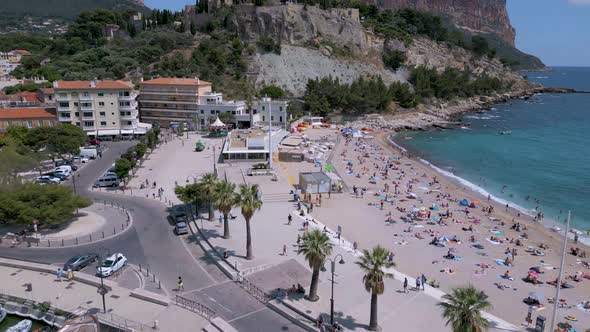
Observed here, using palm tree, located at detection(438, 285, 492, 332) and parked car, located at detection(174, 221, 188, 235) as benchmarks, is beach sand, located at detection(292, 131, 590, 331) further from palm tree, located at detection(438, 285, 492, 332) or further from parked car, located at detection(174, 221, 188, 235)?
parked car, located at detection(174, 221, 188, 235)

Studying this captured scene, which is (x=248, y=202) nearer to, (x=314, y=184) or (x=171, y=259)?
(x=171, y=259)

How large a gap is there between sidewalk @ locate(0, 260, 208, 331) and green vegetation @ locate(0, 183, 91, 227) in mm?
4679

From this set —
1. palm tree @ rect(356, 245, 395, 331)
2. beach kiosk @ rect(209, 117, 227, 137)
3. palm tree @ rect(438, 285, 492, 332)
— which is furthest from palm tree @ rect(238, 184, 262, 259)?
beach kiosk @ rect(209, 117, 227, 137)

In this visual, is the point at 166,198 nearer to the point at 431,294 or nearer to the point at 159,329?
the point at 159,329

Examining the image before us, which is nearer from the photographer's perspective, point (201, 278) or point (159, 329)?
point (159, 329)

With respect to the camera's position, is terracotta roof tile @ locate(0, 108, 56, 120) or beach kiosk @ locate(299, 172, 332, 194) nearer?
beach kiosk @ locate(299, 172, 332, 194)

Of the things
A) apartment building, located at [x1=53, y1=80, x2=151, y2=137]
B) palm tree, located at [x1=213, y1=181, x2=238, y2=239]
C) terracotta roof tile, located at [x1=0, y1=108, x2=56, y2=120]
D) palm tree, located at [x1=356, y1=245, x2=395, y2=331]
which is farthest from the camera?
apartment building, located at [x1=53, y1=80, x2=151, y2=137]

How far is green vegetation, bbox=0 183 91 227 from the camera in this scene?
26.4m

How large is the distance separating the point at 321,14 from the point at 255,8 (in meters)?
A: 16.9

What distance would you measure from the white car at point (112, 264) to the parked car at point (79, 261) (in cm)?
82

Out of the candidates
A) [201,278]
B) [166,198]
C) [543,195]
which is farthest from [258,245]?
[543,195]

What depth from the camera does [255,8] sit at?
331 feet

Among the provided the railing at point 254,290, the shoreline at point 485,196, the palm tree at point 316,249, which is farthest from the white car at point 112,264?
the shoreline at point 485,196

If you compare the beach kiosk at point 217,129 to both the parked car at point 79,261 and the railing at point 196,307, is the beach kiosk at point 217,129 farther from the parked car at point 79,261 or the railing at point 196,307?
the railing at point 196,307
